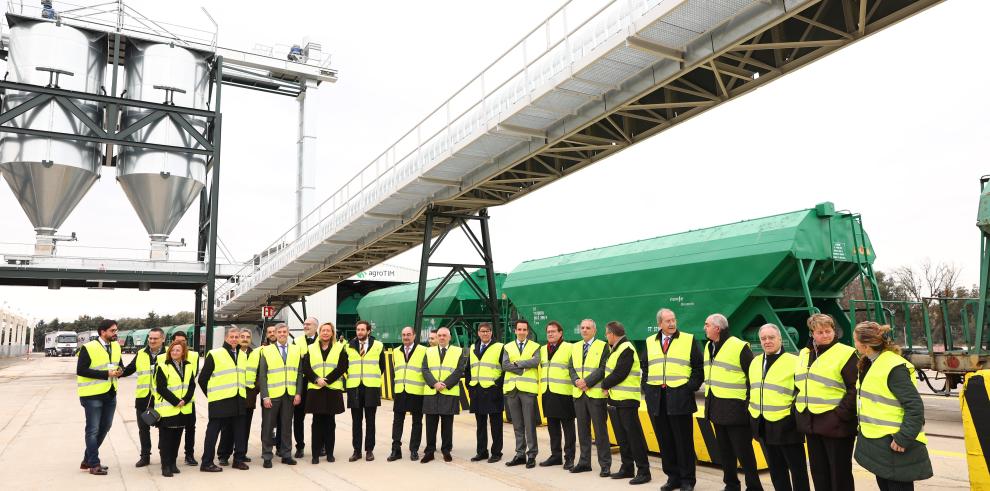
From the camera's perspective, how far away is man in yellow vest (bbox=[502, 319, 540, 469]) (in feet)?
25.6

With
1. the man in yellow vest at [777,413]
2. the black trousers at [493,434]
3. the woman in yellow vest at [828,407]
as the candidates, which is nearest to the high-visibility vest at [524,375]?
the black trousers at [493,434]

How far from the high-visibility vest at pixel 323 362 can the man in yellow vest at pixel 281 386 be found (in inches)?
6.7

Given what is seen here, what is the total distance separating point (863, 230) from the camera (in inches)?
457

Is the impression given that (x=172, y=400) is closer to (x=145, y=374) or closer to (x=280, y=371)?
(x=145, y=374)

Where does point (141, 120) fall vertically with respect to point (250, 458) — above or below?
above

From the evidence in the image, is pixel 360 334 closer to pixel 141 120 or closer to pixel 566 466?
pixel 566 466

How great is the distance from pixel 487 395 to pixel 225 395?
314 cm

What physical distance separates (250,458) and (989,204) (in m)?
11.3

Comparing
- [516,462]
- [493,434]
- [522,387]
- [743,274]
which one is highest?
[743,274]

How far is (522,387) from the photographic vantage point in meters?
7.93

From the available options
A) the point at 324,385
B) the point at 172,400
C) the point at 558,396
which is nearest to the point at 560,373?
the point at 558,396

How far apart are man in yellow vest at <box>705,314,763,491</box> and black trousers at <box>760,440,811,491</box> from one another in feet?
0.71

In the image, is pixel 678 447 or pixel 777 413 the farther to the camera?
pixel 678 447

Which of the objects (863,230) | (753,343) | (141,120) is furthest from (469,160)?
(141,120)
